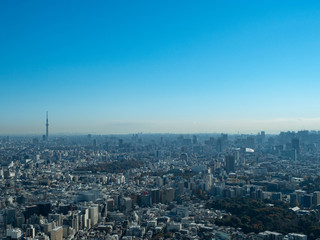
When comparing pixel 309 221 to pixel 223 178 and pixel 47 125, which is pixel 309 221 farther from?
pixel 47 125

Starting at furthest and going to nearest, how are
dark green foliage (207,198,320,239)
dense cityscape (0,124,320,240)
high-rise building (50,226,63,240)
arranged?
dark green foliage (207,198,320,239), dense cityscape (0,124,320,240), high-rise building (50,226,63,240)

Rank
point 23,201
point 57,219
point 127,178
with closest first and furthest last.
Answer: point 57,219, point 23,201, point 127,178

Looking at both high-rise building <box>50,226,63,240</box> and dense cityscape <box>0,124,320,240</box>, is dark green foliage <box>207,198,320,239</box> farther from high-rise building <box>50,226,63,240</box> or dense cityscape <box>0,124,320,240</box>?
high-rise building <box>50,226,63,240</box>

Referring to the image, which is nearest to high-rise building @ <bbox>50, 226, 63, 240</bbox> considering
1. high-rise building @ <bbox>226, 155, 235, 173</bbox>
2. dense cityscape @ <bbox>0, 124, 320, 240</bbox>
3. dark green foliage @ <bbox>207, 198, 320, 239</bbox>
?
dense cityscape @ <bbox>0, 124, 320, 240</bbox>

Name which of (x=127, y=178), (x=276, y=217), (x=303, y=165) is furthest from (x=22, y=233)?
(x=303, y=165)

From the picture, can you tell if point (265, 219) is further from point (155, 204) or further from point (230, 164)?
point (230, 164)

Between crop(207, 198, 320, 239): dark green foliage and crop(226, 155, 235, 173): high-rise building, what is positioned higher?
crop(226, 155, 235, 173): high-rise building

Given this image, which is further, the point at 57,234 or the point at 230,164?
the point at 230,164

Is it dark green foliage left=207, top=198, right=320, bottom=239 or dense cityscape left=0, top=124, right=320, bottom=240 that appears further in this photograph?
dark green foliage left=207, top=198, right=320, bottom=239

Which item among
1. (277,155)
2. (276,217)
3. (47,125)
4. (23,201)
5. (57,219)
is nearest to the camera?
(57,219)

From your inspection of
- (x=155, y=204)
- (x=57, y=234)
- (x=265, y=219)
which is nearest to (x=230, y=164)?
(x=155, y=204)

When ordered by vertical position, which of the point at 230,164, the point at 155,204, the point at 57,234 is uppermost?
the point at 230,164
